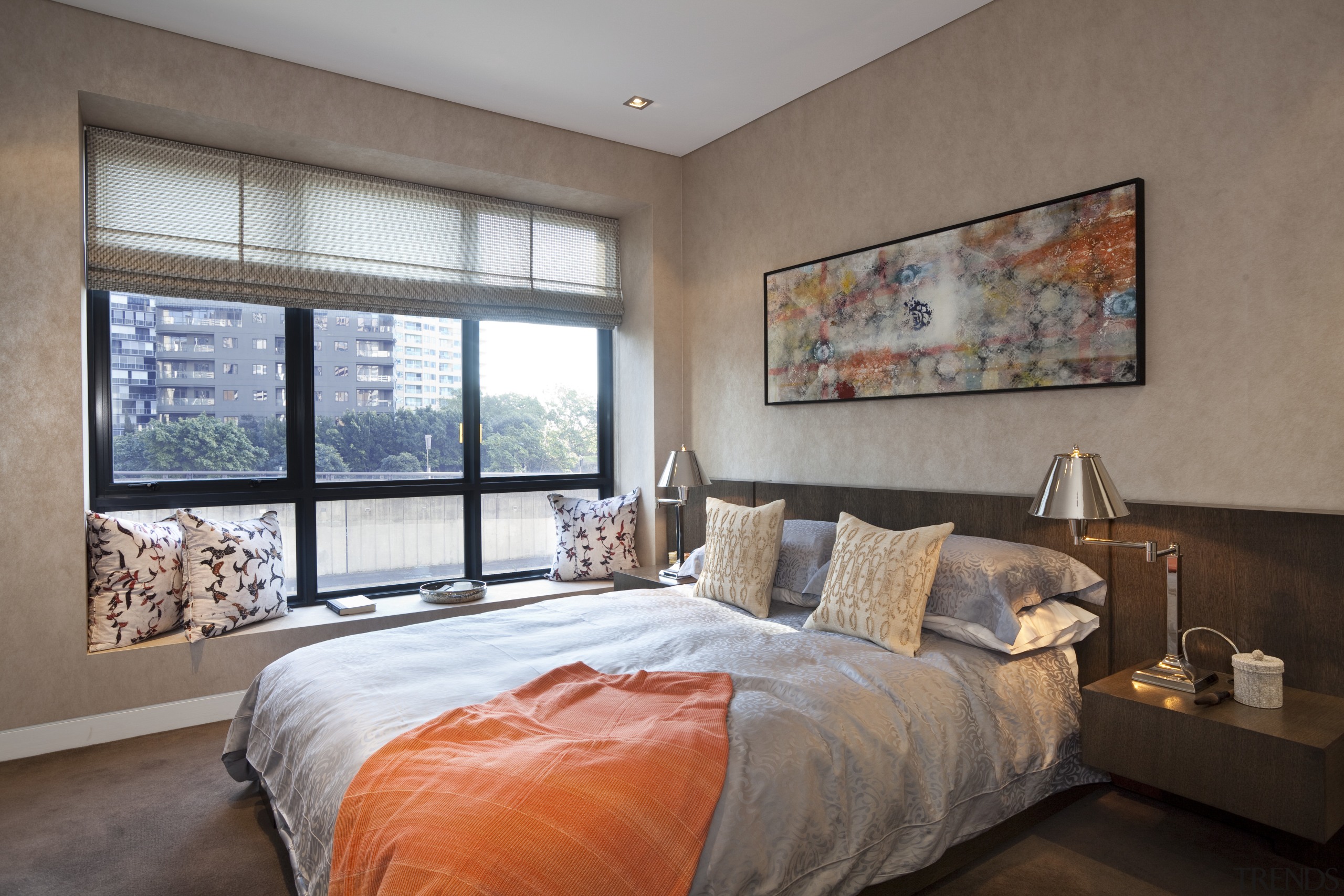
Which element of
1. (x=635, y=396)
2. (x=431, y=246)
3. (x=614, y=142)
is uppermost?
(x=614, y=142)

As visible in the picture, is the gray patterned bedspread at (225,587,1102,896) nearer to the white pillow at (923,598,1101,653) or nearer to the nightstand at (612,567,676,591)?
the white pillow at (923,598,1101,653)

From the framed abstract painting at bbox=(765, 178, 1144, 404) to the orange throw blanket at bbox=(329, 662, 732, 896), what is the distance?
1827 mm

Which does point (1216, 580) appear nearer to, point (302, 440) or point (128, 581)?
point (302, 440)

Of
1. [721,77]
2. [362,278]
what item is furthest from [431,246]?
[721,77]

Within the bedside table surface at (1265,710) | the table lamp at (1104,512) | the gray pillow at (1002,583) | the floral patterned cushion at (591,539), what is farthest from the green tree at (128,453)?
the bedside table surface at (1265,710)

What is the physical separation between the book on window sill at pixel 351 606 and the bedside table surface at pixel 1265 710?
10.1 feet

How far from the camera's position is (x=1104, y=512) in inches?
85.9

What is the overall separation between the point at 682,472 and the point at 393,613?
1.60 m

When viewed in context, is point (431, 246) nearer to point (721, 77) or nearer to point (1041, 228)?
point (721, 77)

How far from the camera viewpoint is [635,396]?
466 cm

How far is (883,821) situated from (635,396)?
3190mm

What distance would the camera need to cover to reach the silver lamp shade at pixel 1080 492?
220cm

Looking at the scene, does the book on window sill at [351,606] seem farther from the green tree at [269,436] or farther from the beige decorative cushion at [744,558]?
the beige decorative cushion at [744,558]

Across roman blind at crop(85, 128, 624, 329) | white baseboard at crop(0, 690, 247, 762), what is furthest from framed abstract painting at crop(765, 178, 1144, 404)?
white baseboard at crop(0, 690, 247, 762)
